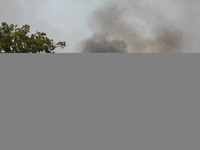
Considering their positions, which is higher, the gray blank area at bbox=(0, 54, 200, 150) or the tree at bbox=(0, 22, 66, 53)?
the tree at bbox=(0, 22, 66, 53)

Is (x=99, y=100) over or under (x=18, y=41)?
under

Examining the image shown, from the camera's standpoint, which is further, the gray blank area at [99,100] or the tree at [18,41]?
the tree at [18,41]

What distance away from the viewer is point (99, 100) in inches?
160

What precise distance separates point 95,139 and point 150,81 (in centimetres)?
164

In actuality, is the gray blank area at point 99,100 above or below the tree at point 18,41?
below

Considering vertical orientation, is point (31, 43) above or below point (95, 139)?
above

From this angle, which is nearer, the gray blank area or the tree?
the gray blank area

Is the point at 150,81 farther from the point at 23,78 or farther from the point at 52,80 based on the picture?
the point at 23,78

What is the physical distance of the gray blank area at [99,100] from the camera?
403cm

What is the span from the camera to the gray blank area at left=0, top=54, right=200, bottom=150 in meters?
4.03

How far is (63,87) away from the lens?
4066mm

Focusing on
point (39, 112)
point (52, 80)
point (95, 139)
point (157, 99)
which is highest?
point (52, 80)

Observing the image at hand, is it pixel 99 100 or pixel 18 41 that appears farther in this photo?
pixel 18 41

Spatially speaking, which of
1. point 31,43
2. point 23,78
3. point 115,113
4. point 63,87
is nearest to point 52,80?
point 63,87
